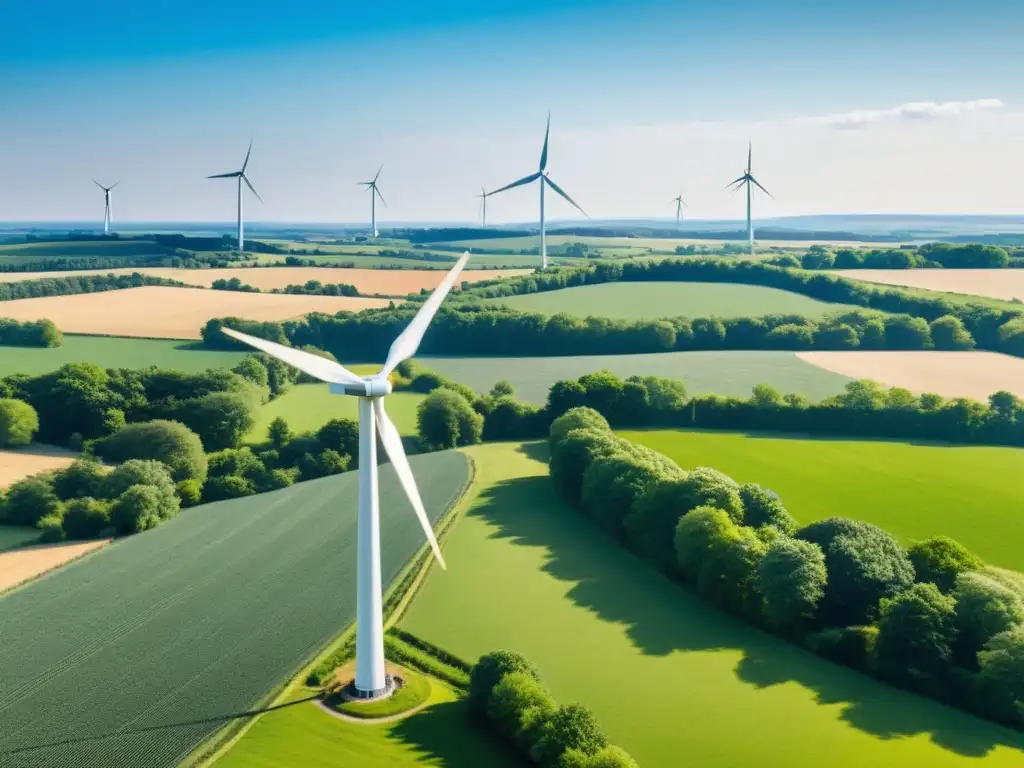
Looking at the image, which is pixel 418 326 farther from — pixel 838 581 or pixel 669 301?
pixel 669 301

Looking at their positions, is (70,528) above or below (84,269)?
below

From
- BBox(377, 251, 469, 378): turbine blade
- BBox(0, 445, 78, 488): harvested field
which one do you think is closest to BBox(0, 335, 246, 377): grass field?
BBox(0, 445, 78, 488): harvested field

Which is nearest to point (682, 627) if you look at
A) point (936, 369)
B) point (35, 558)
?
point (35, 558)

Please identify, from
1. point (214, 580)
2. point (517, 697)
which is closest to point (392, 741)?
point (517, 697)

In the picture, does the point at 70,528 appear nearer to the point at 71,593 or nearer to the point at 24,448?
the point at 71,593

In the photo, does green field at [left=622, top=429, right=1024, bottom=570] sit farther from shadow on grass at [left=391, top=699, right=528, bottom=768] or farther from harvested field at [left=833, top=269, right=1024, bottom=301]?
harvested field at [left=833, top=269, right=1024, bottom=301]
